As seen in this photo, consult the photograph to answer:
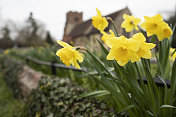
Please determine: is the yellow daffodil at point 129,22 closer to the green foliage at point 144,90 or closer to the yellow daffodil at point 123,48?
the green foliage at point 144,90

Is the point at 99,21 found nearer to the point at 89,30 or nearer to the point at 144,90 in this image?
the point at 144,90

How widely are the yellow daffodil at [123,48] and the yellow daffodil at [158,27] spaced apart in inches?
13.8

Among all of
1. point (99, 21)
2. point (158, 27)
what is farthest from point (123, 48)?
point (99, 21)

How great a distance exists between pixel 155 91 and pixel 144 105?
6.8 inches

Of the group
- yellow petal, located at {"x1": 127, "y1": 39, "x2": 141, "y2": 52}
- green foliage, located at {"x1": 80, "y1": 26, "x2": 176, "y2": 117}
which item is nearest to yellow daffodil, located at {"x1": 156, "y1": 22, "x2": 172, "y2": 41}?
green foliage, located at {"x1": 80, "y1": 26, "x2": 176, "y2": 117}

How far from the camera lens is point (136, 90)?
98cm

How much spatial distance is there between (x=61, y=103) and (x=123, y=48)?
3.97 feet

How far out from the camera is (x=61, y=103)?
5.27 feet

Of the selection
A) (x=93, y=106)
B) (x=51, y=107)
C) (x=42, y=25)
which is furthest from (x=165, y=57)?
(x=42, y=25)

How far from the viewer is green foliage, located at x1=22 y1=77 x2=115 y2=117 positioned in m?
1.38

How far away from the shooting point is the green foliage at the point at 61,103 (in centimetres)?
138

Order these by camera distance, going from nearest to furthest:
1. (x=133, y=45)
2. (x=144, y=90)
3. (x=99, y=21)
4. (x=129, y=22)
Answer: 1. (x=133, y=45)
2. (x=144, y=90)
3. (x=99, y=21)
4. (x=129, y=22)

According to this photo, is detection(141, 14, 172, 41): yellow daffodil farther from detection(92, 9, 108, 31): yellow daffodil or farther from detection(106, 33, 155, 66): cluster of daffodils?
detection(92, 9, 108, 31): yellow daffodil

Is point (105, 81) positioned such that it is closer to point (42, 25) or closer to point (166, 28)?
point (166, 28)
